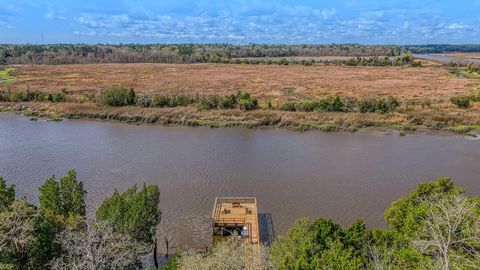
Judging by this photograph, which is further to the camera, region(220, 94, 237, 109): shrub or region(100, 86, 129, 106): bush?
region(100, 86, 129, 106): bush

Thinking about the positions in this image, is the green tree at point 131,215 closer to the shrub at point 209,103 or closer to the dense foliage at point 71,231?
the dense foliage at point 71,231

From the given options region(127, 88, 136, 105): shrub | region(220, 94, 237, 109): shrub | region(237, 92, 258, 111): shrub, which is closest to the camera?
region(237, 92, 258, 111): shrub

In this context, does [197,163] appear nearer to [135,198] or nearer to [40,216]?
[135,198]

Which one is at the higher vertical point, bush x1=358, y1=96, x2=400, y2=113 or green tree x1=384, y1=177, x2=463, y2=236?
bush x1=358, y1=96, x2=400, y2=113

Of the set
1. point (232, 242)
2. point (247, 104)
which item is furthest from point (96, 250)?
point (247, 104)

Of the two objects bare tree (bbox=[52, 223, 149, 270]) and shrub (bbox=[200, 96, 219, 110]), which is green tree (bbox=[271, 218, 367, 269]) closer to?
bare tree (bbox=[52, 223, 149, 270])

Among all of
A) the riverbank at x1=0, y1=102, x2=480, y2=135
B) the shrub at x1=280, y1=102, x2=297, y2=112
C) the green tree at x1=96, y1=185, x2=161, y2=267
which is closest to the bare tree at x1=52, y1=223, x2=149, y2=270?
the green tree at x1=96, y1=185, x2=161, y2=267
